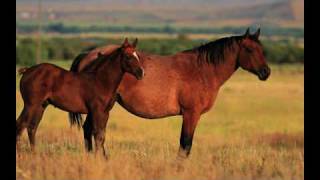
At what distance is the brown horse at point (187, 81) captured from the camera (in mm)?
12430

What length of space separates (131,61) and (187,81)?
1264 millimetres

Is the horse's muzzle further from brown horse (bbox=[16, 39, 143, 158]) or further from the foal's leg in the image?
the foal's leg

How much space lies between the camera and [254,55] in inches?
492

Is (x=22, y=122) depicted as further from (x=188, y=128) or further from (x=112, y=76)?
(x=188, y=128)

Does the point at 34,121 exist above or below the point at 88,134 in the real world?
above

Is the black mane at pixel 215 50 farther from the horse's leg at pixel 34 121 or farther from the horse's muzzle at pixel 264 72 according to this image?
the horse's leg at pixel 34 121

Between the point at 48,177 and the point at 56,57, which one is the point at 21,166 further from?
the point at 56,57

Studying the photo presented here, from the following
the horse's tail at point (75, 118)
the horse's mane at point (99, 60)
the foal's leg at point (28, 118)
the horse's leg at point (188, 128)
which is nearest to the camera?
the foal's leg at point (28, 118)

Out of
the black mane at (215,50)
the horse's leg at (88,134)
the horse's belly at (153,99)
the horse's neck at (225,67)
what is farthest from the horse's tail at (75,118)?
the horse's neck at (225,67)

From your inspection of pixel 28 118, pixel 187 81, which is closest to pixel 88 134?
pixel 28 118

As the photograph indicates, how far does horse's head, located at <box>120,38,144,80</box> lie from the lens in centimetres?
1167

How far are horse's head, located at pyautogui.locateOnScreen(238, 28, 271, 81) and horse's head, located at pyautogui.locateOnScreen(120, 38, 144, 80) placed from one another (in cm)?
192

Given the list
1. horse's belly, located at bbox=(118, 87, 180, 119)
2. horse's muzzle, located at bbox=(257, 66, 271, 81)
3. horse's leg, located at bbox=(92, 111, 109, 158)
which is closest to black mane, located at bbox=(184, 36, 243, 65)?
horse's muzzle, located at bbox=(257, 66, 271, 81)
